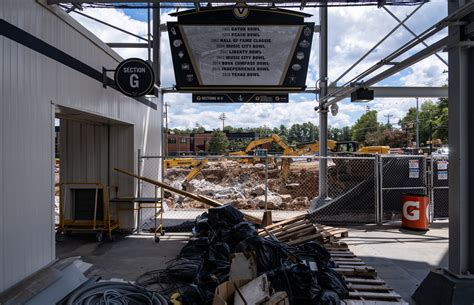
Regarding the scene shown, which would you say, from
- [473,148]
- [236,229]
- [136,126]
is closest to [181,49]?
[136,126]

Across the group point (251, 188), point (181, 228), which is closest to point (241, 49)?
point (181, 228)

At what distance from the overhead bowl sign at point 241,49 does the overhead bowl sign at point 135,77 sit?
6.72ft

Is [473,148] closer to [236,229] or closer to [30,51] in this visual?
[236,229]

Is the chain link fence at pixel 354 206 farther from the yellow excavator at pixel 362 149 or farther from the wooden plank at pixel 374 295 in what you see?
the yellow excavator at pixel 362 149

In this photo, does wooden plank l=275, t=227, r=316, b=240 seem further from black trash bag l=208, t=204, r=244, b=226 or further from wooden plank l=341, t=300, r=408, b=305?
wooden plank l=341, t=300, r=408, b=305

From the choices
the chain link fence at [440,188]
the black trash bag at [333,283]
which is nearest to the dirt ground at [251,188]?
the chain link fence at [440,188]

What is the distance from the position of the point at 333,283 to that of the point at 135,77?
207 inches

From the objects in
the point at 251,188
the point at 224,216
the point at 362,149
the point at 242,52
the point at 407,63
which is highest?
the point at 242,52

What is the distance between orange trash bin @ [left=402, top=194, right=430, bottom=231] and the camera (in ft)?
29.1

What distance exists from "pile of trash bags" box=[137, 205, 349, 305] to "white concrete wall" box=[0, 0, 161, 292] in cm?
170

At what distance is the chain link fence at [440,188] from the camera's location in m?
10.2

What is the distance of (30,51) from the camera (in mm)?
4992

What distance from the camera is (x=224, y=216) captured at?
712 centimetres

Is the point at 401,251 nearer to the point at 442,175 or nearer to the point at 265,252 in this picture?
the point at 265,252
